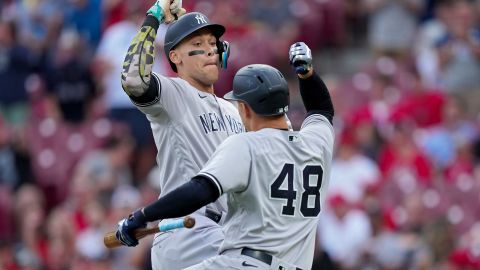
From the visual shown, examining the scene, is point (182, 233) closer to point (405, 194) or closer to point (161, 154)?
point (161, 154)

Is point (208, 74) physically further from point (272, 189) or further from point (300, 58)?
point (272, 189)

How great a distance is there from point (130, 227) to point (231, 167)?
654mm

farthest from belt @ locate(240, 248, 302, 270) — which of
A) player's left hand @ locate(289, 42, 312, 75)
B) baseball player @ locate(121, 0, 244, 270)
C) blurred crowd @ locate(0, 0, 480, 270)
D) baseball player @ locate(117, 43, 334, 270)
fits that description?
blurred crowd @ locate(0, 0, 480, 270)

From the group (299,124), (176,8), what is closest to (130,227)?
(176,8)

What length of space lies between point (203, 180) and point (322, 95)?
120 cm

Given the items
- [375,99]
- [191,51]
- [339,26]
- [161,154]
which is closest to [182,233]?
[161,154]

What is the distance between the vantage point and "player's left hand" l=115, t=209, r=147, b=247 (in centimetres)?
717

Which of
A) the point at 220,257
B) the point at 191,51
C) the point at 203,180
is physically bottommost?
the point at 220,257

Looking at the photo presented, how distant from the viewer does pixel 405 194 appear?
1323 centimetres

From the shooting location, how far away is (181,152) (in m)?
7.78

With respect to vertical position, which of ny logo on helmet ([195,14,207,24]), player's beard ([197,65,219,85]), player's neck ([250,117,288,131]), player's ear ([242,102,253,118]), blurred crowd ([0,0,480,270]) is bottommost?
blurred crowd ([0,0,480,270])

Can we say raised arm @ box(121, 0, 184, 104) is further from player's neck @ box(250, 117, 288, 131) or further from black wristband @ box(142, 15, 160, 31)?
player's neck @ box(250, 117, 288, 131)

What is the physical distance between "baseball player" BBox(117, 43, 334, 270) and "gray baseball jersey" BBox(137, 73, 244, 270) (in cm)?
39

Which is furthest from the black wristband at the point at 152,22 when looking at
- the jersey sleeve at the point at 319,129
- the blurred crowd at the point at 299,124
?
the blurred crowd at the point at 299,124
